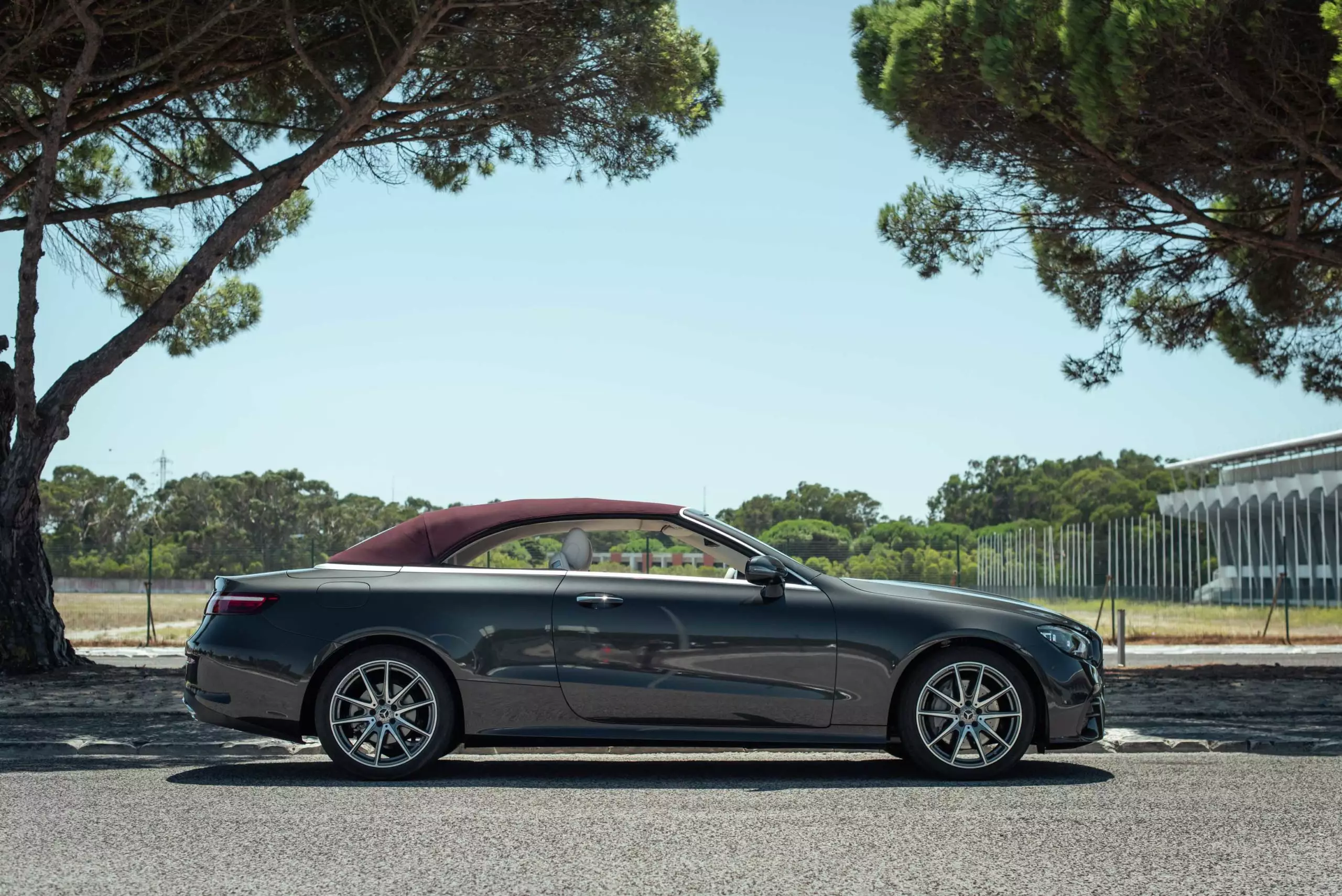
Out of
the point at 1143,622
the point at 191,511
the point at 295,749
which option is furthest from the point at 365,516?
the point at 295,749

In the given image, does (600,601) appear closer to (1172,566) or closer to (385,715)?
(385,715)

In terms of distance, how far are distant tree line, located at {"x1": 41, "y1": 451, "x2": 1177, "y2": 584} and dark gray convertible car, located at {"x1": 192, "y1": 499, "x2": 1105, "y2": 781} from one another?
52.0ft

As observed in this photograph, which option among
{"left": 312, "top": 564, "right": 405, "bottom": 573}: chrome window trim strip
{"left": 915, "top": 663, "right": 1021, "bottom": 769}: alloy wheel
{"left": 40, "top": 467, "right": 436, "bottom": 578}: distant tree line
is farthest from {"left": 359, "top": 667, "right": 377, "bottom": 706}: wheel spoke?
{"left": 40, "top": 467, "right": 436, "bottom": 578}: distant tree line

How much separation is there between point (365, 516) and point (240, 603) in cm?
9022

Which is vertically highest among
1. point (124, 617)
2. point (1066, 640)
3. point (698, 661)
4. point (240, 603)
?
point (240, 603)

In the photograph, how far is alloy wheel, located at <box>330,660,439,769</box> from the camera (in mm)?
7355

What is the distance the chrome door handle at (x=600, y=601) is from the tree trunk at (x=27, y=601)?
29.0ft

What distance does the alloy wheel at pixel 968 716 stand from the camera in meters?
7.39

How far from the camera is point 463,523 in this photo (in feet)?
25.4

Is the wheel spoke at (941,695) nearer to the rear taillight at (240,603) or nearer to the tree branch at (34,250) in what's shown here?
the rear taillight at (240,603)

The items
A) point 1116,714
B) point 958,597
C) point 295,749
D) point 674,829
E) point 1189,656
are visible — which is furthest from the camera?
point 1189,656

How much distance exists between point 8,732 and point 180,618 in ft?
112

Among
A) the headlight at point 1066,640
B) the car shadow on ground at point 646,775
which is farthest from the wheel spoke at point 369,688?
the headlight at point 1066,640

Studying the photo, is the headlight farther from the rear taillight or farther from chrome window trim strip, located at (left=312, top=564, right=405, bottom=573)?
the rear taillight
